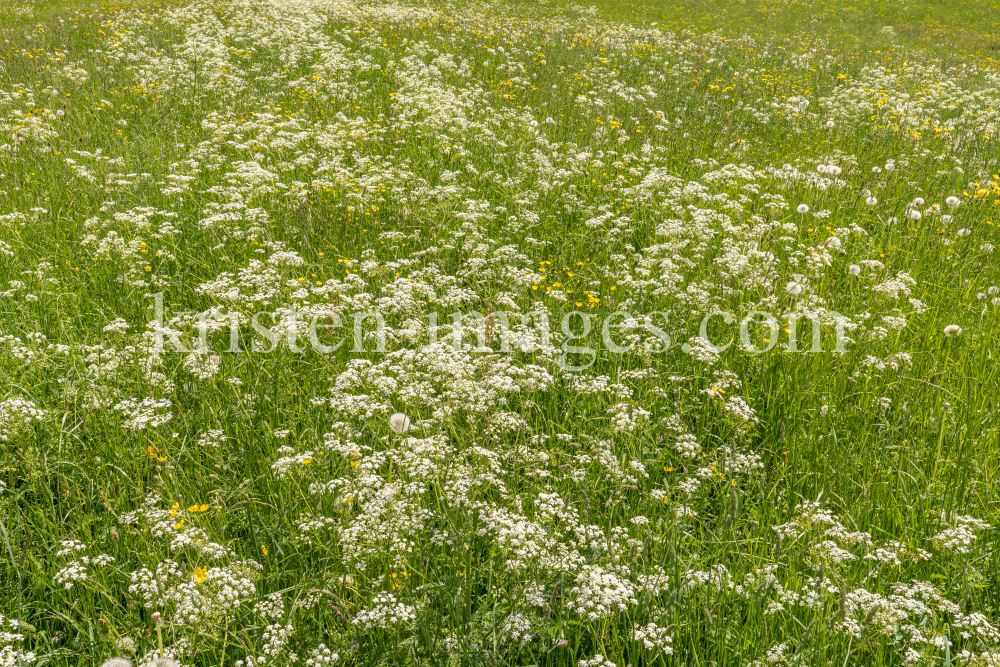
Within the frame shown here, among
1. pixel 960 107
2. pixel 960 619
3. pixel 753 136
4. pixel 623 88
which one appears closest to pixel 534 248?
pixel 960 619

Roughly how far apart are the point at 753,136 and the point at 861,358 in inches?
199

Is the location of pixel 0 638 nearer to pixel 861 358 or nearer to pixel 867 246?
pixel 861 358

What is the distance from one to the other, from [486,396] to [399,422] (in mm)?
436

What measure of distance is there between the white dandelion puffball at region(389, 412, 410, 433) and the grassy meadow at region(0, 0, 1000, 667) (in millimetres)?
76

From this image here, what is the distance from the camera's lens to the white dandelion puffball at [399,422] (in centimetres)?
283

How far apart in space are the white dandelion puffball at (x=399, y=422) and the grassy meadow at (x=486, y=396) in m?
0.08

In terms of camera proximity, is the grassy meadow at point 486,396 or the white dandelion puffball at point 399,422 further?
the white dandelion puffball at point 399,422

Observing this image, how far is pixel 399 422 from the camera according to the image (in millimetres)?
2904

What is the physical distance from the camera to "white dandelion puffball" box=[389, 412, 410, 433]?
9.27ft

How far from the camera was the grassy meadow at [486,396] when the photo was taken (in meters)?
2.16

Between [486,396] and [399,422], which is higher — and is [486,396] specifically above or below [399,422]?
above

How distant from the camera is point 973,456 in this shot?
304 cm

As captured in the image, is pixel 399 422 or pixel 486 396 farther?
pixel 399 422

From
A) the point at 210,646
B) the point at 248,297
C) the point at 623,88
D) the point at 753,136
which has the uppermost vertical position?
the point at 623,88
